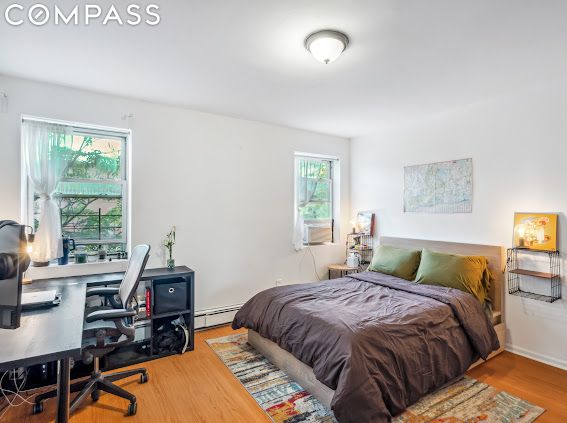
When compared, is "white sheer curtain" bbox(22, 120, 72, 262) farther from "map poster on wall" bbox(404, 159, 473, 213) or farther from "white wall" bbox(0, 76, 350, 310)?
"map poster on wall" bbox(404, 159, 473, 213)

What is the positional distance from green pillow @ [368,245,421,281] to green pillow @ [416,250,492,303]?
19 centimetres

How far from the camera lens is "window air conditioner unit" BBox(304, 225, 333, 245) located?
4618 millimetres

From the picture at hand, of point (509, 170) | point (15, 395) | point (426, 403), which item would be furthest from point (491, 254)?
point (15, 395)

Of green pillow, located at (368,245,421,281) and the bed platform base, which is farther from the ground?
green pillow, located at (368,245,421,281)

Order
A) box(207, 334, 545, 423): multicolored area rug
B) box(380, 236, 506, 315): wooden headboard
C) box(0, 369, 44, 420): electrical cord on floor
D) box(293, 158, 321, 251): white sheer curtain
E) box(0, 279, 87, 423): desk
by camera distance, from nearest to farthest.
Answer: box(0, 279, 87, 423): desk → box(207, 334, 545, 423): multicolored area rug → box(0, 369, 44, 420): electrical cord on floor → box(380, 236, 506, 315): wooden headboard → box(293, 158, 321, 251): white sheer curtain

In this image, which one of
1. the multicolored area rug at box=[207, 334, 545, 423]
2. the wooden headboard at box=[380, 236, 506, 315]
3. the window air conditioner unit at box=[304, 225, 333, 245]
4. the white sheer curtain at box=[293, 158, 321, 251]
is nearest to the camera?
the multicolored area rug at box=[207, 334, 545, 423]

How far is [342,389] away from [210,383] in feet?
3.90

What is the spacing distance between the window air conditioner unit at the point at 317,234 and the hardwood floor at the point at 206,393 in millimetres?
2192

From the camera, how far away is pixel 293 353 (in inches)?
93.7

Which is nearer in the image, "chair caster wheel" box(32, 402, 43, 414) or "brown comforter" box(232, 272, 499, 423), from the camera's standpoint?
"brown comforter" box(232, 272, 499, 423)

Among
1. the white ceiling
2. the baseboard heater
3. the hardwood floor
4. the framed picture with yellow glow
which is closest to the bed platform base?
the hardwood floor

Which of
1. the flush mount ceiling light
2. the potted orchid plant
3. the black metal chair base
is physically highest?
the flush mount ceiling light

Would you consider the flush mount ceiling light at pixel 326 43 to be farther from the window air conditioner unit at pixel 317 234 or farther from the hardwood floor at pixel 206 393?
the window air conditioner unit at pixel 317 234

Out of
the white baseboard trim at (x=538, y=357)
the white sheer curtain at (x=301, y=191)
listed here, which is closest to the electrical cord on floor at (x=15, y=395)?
the white sheer curtain at (x=301, y=191)
